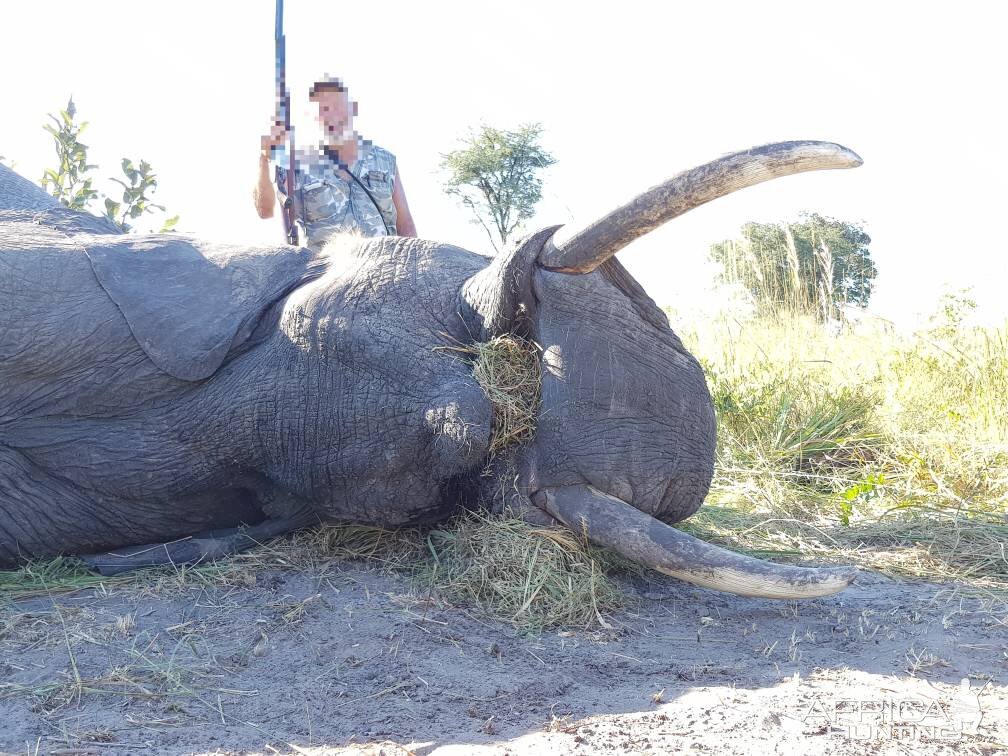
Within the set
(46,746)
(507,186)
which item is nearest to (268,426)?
(46,746)

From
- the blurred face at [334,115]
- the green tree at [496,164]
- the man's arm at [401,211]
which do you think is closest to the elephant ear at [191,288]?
the blurred face at [334,115]

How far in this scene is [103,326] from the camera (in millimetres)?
3613

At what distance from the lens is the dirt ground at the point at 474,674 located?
7.66ft

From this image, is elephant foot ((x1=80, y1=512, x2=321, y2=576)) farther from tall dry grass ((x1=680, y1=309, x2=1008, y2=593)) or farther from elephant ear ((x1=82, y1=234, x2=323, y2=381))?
tall dry grass ((x1=680, y1=309, x2=1008, y2=593))

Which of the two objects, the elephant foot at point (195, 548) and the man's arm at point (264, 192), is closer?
the elephant foot at point (195, 548)

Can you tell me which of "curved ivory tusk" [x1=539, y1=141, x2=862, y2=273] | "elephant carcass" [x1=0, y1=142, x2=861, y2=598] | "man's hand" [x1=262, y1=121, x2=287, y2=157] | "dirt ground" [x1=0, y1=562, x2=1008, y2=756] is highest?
"man's hand" [x1=262, y1=121, x2=287, y2=157]

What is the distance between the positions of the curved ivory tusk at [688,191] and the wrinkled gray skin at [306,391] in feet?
0.63

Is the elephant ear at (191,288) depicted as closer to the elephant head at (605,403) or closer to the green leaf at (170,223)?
the elephant head at (605,403)

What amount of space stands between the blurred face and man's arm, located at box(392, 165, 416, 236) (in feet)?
2.20

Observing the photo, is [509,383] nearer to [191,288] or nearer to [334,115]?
[191,288]

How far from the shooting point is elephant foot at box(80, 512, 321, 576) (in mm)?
3588

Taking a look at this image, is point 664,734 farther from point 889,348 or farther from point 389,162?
point 889,348

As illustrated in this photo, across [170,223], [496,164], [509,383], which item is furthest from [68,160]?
[496,164]

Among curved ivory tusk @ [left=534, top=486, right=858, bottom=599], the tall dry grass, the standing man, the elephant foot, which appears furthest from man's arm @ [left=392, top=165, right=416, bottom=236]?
curved ivory tusk @ [left=534, top=486, right=858, bottom=599]
